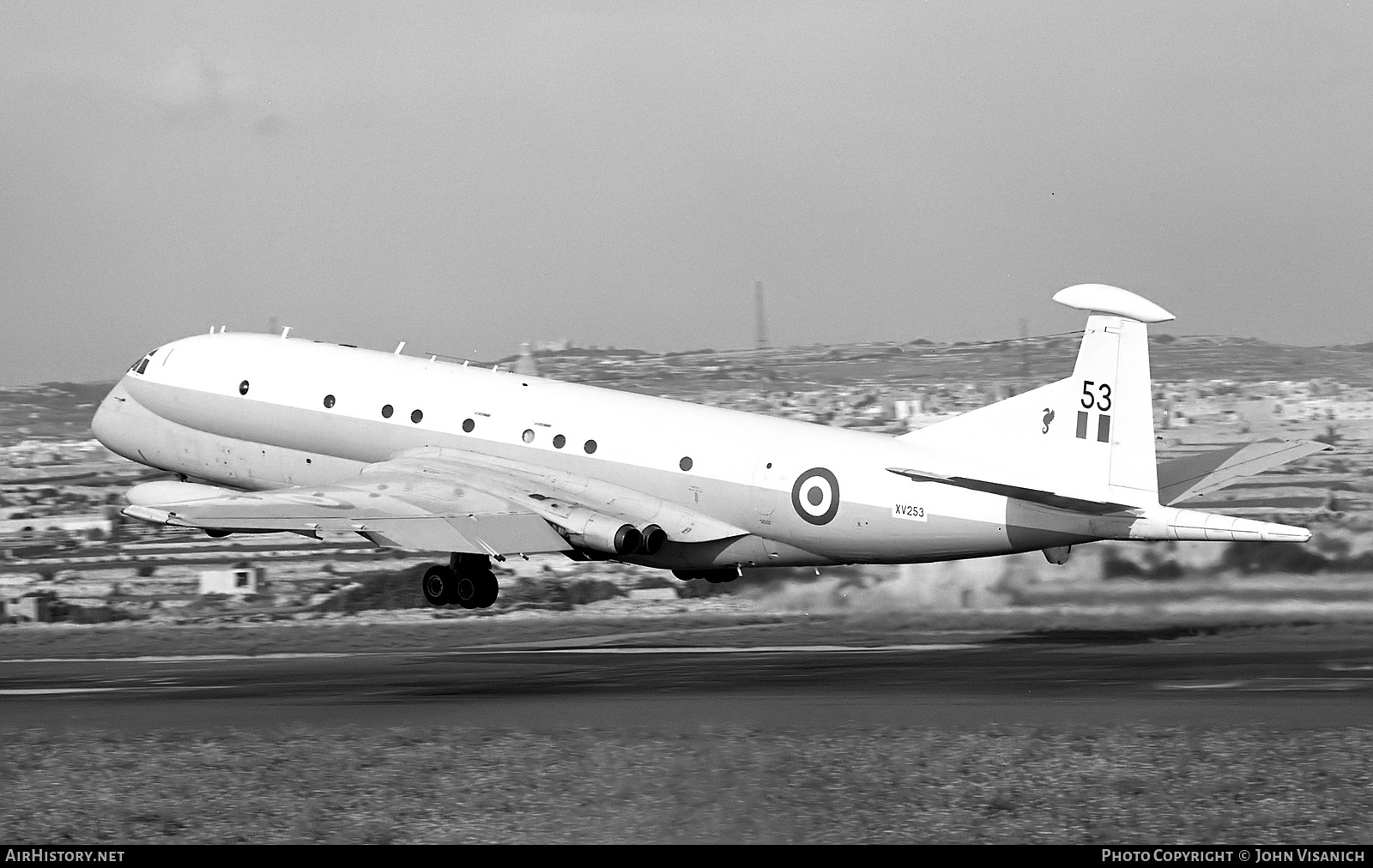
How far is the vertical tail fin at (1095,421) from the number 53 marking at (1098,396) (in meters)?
0.02

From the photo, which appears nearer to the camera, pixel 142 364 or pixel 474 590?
pixel 474 590

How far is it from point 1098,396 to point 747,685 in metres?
8.78

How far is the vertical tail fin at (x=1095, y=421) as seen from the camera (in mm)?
32312

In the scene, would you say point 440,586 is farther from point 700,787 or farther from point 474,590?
point 700,787

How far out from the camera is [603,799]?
20344mm

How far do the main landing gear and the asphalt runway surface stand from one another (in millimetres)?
1415

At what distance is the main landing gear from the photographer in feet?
131

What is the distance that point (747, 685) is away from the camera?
30.1 meters

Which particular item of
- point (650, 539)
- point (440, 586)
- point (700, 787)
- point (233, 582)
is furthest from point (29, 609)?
point (700, 787)

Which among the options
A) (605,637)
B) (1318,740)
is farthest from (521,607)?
(1318,740)

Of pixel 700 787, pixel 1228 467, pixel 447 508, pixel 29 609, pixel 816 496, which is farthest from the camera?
pixel 29 609

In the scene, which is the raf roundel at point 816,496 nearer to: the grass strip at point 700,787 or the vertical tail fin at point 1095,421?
the vertical tail fin at point 1095,421

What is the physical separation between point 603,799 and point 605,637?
21.6 m

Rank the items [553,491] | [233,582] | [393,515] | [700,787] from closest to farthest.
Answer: [700,787], [393,515], [553,491], [233,582]
